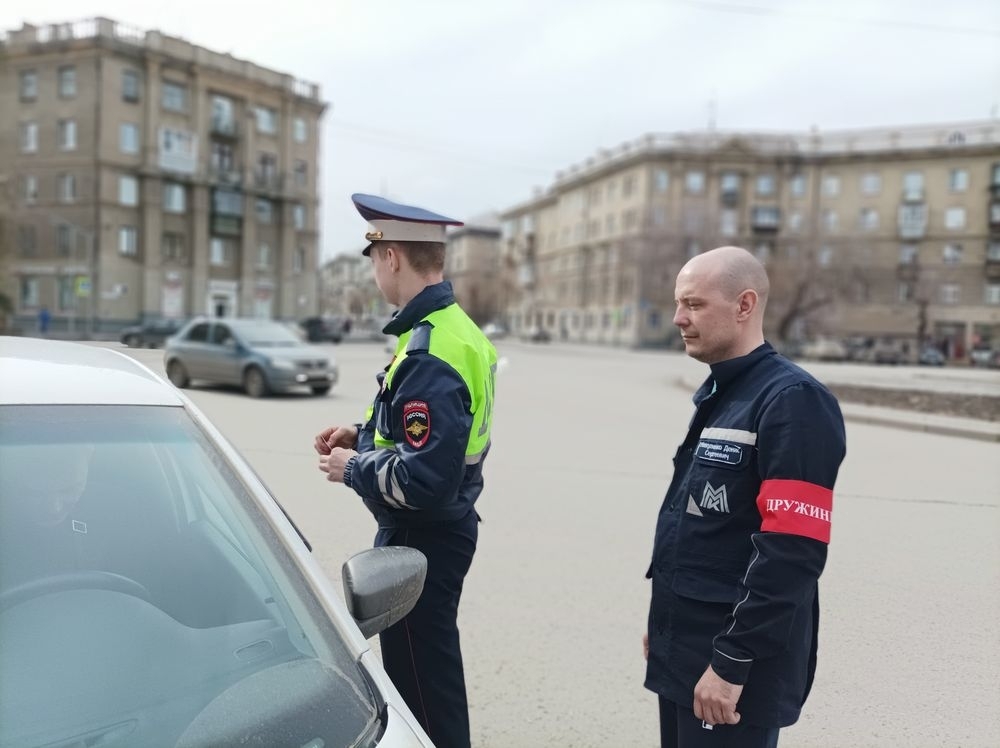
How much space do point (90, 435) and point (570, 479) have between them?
22.3 ft

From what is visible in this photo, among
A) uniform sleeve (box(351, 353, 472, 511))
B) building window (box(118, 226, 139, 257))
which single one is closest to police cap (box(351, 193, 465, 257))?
uniform sleeve (box(351, 353, 472, 511))

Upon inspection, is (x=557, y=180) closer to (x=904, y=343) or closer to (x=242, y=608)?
(x=904, y=343)

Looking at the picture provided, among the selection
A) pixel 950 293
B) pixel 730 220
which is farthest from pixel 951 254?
pixel 730 220

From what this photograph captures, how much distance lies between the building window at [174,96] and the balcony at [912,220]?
2327 inches

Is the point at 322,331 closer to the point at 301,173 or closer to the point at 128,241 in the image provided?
the point at 128,241

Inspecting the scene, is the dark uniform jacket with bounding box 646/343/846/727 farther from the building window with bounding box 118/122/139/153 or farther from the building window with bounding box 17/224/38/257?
the building window with bounding box 17/224/38/257

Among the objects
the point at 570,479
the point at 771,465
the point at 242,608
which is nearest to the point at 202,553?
the point at 242,608

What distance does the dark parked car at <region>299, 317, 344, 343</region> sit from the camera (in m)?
48.7

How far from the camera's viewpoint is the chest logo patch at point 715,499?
6.35 ft

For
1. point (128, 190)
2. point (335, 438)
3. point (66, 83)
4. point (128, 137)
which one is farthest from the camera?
point (128, 190)

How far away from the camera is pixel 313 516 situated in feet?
20.9

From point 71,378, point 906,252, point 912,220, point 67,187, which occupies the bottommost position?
point 71,378

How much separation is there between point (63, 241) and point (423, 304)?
5447 centimetres

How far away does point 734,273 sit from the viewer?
6.58 ft
